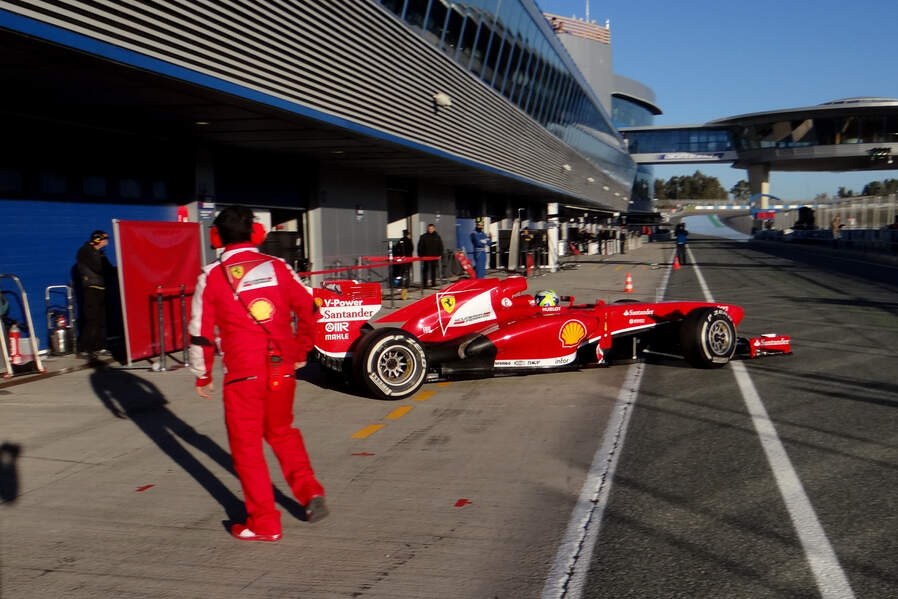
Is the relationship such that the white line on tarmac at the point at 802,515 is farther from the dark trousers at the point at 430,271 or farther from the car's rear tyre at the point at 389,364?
the dark trousers at the point at 430,271

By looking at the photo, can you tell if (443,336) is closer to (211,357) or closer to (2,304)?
(211,357)

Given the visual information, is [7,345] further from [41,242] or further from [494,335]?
[494,335]

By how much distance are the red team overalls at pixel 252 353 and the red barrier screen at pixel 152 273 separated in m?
5.89

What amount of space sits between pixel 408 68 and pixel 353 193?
4521 mm

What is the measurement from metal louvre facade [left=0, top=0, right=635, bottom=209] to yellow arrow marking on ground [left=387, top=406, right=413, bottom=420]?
4.35m

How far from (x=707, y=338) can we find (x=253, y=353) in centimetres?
593

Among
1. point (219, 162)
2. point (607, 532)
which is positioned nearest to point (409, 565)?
point (607, 532)

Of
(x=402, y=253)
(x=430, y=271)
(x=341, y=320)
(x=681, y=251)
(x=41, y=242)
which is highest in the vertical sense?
(x=41, y=242)

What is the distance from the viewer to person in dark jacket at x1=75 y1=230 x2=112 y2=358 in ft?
32.8

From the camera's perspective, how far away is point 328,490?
4984 mm

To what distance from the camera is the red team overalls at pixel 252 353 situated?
3.99 meters

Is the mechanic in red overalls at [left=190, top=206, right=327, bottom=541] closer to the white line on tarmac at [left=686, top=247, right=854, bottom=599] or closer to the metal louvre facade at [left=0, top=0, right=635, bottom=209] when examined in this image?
the white line on tarmac at [left=686, top=247, right=854, bottom=599]

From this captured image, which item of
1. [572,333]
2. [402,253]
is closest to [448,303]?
[572,333]

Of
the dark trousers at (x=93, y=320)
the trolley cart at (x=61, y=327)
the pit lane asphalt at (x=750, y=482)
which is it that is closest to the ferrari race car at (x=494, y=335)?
the pit lane asphalt at (x=750, y=482)
